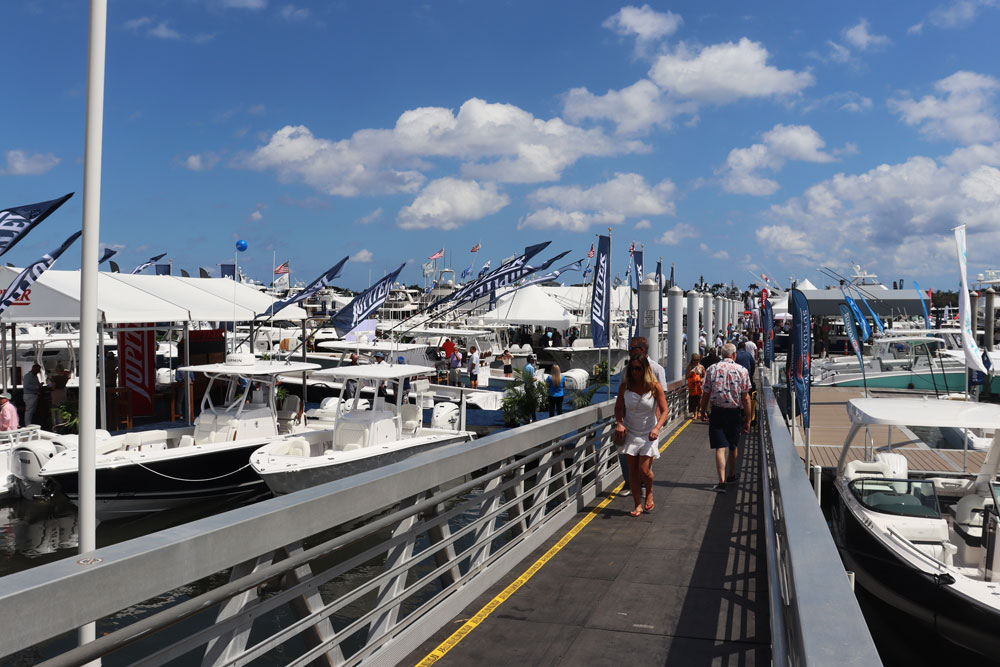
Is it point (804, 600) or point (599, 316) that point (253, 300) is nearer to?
point (599, 316)

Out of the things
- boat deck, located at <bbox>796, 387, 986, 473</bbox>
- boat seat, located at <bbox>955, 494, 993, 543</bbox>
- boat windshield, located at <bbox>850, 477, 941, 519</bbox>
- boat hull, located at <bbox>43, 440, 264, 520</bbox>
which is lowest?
boat hull, located at <bbox>43, 440, 264, 520</bbox>

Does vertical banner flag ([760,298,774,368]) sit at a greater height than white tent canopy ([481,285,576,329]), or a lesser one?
lesser

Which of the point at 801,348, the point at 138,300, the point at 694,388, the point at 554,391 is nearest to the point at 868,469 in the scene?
the point at 801,348

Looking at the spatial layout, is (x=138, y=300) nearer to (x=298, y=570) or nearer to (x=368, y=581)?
(x=368, y=581)

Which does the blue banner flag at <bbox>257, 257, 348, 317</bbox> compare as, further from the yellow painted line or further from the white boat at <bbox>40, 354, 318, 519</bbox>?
the yellow painted line

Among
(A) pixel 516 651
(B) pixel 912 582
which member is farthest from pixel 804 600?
(B) pixel 912 582

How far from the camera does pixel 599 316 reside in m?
16.4

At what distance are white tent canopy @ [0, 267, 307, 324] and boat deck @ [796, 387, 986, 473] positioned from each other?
45.8ft

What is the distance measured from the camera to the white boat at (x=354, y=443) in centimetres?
1427

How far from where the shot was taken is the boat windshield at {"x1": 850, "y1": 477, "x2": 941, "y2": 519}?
809cm

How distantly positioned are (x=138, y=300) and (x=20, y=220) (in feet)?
26.9

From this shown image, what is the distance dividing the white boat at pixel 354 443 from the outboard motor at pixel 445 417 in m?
2.58

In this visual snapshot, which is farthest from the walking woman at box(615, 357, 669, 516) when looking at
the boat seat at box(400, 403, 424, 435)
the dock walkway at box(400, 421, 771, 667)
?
the boat seat at box(400, 403, 424, 435)

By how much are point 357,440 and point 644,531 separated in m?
8.64
